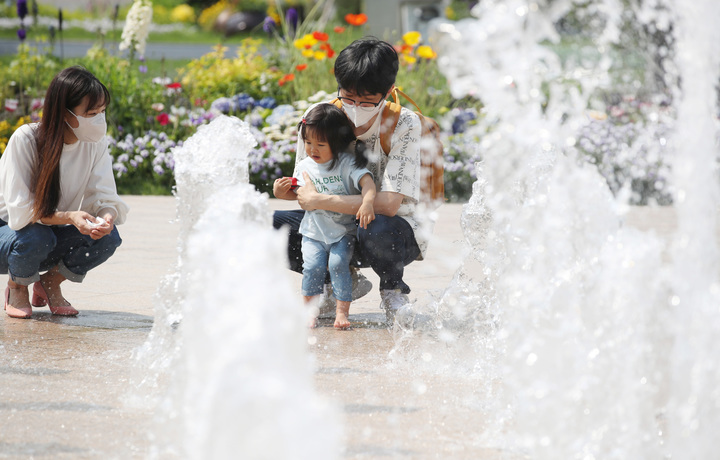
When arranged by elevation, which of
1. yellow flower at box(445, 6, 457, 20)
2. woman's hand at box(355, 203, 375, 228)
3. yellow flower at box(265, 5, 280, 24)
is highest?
yellow flower at box(265, 5, 280, 24)

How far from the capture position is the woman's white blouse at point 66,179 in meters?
3.29

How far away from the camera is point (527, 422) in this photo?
6.25 ft

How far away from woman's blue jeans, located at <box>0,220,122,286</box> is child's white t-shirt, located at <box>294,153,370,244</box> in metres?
0.81

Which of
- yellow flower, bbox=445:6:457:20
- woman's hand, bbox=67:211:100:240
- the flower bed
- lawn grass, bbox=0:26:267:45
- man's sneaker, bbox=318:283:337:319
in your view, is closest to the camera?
woman's hand, bbox=67:211:100:240

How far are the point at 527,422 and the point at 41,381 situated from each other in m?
1.44

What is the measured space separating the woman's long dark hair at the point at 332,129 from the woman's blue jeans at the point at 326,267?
1.06 feet

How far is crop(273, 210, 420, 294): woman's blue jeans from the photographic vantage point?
341 cm

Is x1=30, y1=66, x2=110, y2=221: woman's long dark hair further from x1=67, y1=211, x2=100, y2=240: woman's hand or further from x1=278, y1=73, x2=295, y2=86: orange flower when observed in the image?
x1=278, y1=73, x2=295, y2=86: orange flower

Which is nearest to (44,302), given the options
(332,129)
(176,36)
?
(332,129)

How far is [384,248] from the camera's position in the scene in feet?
11.2

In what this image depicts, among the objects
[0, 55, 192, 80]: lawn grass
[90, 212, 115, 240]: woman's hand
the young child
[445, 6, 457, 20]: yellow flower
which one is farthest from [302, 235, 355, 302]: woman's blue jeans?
[445, 6, 457, 20]: yellow flower

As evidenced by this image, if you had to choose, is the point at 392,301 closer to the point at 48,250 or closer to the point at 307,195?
the point at 307,195

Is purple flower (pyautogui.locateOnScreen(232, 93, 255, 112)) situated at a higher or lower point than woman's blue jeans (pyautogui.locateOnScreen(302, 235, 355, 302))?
higher

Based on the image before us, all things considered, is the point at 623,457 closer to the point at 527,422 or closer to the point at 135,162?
the point at 527,422
